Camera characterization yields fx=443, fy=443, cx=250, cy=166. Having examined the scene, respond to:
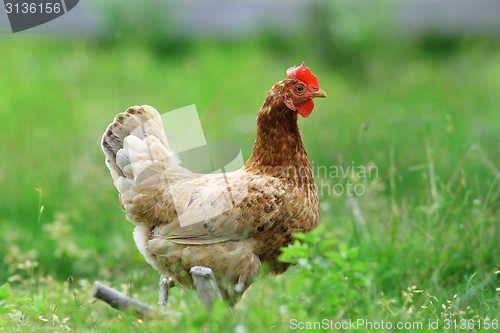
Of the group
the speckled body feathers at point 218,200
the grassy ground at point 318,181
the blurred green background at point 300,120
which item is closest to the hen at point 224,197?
the speckled body feathers at point 218,200

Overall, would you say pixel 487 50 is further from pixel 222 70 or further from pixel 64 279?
pixel 64 279

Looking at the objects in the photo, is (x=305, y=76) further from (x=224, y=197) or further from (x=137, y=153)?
(x=137, y=153)

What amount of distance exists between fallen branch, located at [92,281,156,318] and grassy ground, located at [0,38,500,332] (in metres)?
0.09

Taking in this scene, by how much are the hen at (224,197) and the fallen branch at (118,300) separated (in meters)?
0.65

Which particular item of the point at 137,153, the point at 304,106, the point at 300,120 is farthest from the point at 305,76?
the point at 300,120

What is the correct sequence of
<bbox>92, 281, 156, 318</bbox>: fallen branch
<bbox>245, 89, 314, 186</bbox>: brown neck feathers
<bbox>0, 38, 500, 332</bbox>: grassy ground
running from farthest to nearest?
<bbox>245, 89, 314, 186</bbox>: brown neck feathers → <bbox>0, 38, 500, 332</bbox>: grassy ground → <bbox>92, 281, 156, 318</bbox>: fallen branch

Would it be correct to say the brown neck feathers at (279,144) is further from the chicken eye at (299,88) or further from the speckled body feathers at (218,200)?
the chicken eye at (299,88)

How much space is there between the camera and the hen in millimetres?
2828

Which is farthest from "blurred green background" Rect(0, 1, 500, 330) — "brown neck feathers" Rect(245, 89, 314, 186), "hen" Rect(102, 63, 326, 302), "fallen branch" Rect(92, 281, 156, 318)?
"fallen branch" Rect(92, 281, 156, 318)

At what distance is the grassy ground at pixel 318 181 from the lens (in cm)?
257

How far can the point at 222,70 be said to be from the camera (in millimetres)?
8555

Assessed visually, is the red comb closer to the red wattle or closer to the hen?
the hen

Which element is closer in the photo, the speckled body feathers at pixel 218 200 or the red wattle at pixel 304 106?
the speckled body feathers at pixel 218 200

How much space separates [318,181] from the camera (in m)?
5.32
